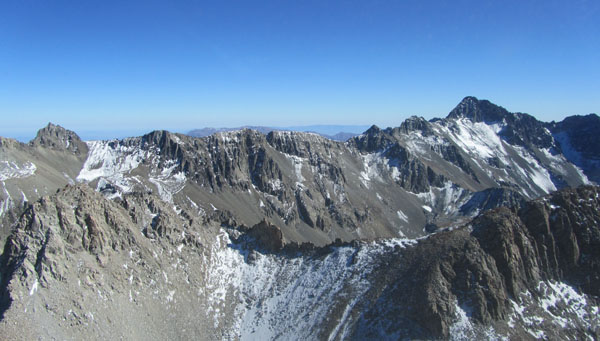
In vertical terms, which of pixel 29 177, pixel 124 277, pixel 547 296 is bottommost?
pixel 547 296

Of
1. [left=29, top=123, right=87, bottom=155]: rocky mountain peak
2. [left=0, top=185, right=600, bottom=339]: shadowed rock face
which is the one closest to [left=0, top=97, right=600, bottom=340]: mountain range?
[left=0, top=185, right=600, bottom=339]: shadowed rock face

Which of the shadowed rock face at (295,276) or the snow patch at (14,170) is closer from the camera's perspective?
the shadowed rock face at (295,276)

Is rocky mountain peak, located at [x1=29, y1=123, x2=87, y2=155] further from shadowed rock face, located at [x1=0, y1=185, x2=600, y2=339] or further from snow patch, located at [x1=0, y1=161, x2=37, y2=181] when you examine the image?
shadowed rock face, located at [x1=0, y1=185, x2=600, y2=339]

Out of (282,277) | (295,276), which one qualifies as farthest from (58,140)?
(295,276)

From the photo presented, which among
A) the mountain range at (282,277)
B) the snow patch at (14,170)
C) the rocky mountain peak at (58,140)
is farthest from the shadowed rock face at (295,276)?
the rocky mountain peak at (58,140)

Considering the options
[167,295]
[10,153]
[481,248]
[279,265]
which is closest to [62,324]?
[167,295]

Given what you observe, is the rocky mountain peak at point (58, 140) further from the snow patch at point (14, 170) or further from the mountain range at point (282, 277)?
the mountain range at point (282, 277)

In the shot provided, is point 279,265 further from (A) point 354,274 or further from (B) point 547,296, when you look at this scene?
(B) point 547,296

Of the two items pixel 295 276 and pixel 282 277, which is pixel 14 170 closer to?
pixel 282 277
